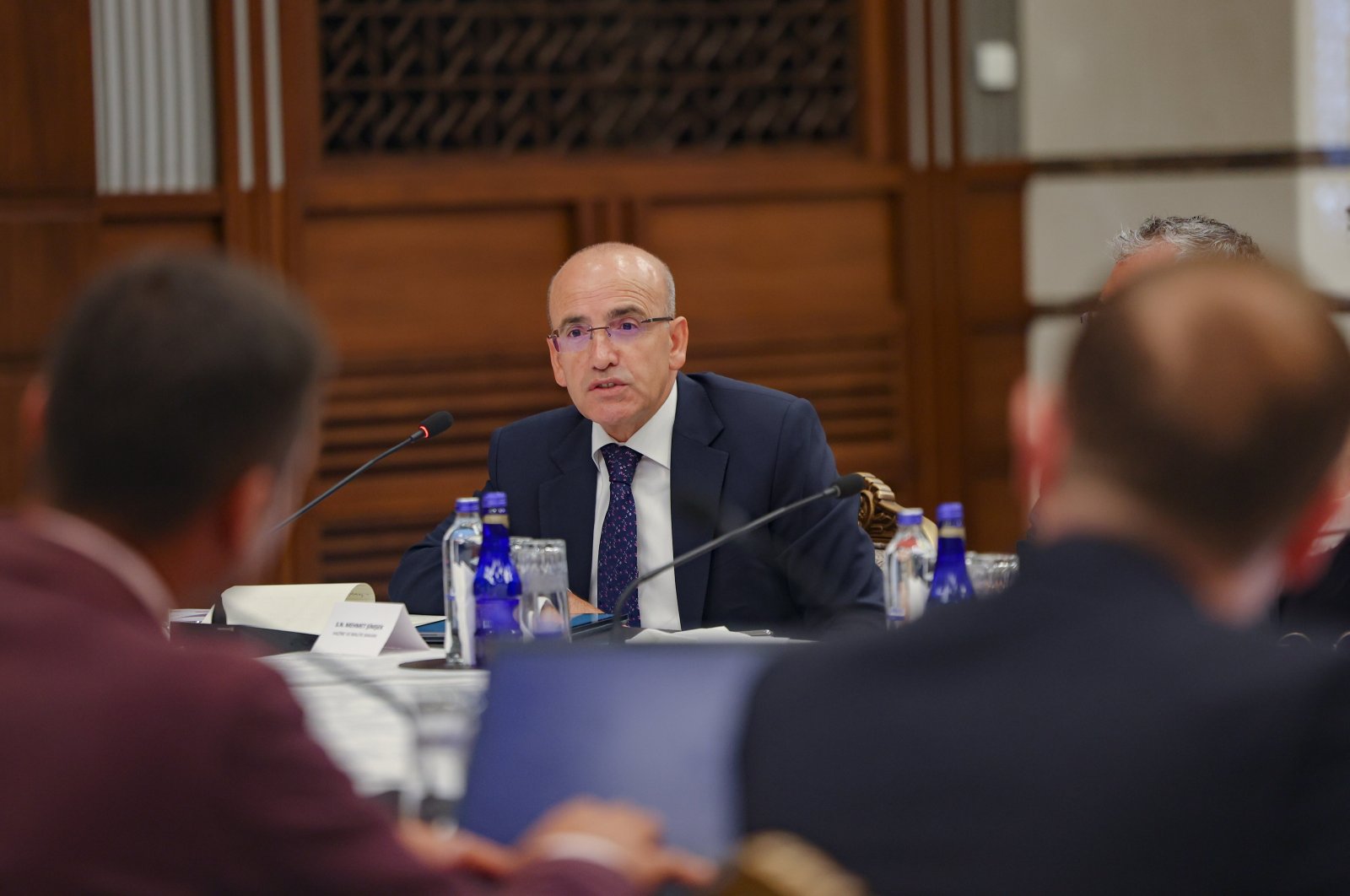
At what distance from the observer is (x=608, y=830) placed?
44.4 inches

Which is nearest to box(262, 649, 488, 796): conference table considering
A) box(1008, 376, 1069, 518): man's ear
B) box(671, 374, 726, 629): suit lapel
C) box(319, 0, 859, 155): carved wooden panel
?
box(671, 374, 726, 629): suit lapel

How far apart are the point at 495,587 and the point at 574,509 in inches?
24.1

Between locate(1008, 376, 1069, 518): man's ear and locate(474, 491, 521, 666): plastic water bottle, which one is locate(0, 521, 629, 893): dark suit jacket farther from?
locate(474, 491, 521, 666): plastic water bottle

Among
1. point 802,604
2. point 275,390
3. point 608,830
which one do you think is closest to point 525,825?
point 608,830

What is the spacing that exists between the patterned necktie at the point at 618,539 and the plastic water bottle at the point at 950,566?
72 centimetres

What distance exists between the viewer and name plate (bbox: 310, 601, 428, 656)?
2336mm

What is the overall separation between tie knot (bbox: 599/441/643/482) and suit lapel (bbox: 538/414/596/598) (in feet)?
0.10

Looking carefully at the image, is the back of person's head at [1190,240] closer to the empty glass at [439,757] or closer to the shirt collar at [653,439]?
the shirt collar at [653,439]

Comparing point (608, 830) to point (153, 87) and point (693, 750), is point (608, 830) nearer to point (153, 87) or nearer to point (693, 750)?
point (693, 750)

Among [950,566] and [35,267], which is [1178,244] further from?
[35,267]

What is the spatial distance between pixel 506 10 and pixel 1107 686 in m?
4.55

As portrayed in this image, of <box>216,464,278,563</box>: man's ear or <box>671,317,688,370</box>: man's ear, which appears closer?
<box>216,464,278,563</box>: man's ear

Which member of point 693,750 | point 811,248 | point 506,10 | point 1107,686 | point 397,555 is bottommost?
point 397,555

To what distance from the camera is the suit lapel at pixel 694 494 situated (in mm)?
2699
